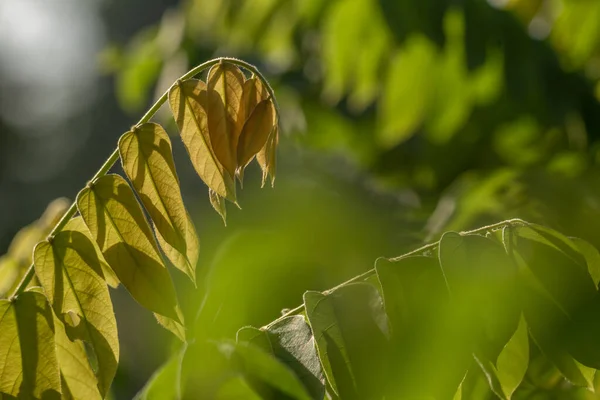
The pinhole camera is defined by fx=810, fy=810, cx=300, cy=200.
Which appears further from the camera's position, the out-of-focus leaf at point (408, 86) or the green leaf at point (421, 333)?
the out-of-focus leaf at point (408, 86)

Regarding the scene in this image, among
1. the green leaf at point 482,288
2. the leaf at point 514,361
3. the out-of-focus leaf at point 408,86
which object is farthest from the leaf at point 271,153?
the out-of-focus leaf at point 408,86

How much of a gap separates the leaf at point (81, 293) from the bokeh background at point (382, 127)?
0.25 meters

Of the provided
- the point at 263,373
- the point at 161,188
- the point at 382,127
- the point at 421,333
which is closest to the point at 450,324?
the point at 421,333

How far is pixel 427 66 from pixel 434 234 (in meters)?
0.83

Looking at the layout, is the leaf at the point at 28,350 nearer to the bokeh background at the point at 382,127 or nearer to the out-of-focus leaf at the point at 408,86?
the bokeh background at the point at 382,127

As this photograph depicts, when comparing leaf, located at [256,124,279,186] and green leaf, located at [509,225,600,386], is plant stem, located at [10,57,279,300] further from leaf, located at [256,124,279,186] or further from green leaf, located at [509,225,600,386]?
green leaf, located at [509,225,600,386]

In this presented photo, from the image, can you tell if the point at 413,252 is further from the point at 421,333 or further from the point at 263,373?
the point at 263,373

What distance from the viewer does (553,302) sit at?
982 mm

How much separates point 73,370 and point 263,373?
1.19 ft

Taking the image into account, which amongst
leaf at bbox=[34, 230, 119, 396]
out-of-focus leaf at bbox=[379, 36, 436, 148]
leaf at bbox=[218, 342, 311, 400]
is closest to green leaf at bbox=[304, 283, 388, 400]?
leaf at bbox=[218, 342, 311, 400]

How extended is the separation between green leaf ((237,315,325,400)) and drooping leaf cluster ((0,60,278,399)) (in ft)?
0.34

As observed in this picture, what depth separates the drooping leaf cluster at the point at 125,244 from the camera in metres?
0.96

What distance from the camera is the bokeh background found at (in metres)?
1.77

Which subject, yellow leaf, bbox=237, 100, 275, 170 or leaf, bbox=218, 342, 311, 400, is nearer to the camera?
leaf, bbox=218, 342, 311, 400
